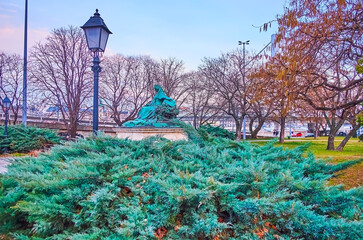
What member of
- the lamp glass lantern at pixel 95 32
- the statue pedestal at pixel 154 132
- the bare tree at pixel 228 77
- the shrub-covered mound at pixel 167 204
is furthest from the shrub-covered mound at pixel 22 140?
the bare tree at pixel 228 77

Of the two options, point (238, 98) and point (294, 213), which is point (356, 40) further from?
point (238, 98)

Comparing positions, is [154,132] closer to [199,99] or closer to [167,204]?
[167,204]

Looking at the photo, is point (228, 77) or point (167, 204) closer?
point (167, 204)

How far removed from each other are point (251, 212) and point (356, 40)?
7.20 meters

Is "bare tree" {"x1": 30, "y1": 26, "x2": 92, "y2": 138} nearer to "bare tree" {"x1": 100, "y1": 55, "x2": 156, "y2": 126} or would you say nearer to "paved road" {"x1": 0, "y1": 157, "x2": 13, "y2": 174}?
"bare tree" {"x1": 100, "y1": 55, "x2": 156, "y2": 126}

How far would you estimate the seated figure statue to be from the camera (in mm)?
8148

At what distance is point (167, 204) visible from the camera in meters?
1.91

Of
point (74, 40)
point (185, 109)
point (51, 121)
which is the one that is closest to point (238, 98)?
point (185, 109)

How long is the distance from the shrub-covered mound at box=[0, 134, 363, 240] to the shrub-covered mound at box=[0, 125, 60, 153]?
1163 centimetres

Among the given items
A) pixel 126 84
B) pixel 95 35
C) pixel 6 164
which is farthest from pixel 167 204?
pixel 126 84

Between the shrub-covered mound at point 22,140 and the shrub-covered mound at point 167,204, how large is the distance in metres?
11.6

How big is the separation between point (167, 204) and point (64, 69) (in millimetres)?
20591

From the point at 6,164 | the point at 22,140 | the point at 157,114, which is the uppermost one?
the point at 157,114

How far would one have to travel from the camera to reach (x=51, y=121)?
2441 cm
